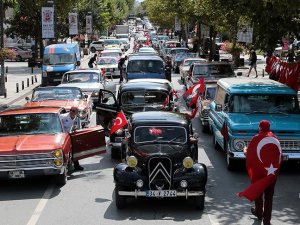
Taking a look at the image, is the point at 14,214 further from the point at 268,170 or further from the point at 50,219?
the point at 268,170

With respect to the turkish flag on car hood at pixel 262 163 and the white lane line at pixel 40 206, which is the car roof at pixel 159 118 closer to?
the white lane line at pixel 40 206

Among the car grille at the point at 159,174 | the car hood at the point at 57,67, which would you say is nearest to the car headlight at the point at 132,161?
the car grille at the point at 159,174

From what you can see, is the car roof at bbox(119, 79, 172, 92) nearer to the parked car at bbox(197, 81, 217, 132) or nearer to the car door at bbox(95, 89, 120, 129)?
the car door at bbox(95, 89, 120, 129)

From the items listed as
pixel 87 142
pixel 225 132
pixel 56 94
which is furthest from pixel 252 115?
pixel 56 94

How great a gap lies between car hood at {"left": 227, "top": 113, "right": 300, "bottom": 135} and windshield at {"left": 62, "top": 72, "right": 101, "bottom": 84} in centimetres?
1339

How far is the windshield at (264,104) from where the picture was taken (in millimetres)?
14617

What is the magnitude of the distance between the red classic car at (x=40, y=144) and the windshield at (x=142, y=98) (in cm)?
263

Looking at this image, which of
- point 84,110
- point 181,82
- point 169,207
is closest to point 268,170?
point 169,207

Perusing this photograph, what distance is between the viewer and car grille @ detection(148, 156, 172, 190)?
34.6ft

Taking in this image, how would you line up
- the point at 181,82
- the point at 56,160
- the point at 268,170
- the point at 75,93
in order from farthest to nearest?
the point at 181,82 < the point at 75,93 < the point at 56,160 < the point at 268,170

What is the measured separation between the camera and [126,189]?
10.6 metres

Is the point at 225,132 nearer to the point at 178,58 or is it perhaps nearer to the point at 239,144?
the point at 239,144

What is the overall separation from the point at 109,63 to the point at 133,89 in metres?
25.0

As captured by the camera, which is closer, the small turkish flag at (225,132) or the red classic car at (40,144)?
the red classic car at (40,144)
